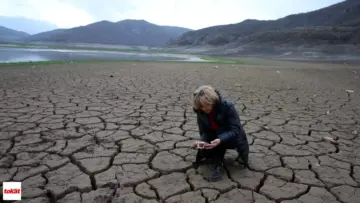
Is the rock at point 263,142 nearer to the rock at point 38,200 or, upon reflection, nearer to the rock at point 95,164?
the rock at point 95,164

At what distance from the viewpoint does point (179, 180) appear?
7.32 ft

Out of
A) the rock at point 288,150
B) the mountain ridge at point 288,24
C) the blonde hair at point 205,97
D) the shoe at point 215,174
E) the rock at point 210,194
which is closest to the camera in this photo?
the rock at point 210,194

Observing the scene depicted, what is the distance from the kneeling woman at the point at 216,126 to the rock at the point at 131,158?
0.56 m

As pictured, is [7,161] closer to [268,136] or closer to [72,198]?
[72,198]

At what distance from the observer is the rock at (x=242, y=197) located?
198 cm

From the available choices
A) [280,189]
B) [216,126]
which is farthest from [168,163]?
[280,189]

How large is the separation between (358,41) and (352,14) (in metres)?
25.8

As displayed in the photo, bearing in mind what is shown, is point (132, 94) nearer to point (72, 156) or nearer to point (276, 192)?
point (72, 156)

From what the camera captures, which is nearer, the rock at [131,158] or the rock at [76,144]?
the rock at [131,158]

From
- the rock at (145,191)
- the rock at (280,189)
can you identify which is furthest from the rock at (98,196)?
the rock at (280,189)

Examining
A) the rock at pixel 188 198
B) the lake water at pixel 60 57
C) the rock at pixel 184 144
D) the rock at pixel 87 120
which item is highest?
the lake water at pixel 60 57

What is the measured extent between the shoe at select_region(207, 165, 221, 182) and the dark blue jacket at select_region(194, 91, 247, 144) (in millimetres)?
256

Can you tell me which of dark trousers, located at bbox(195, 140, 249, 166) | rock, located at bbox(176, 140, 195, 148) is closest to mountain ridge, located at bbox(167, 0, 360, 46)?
rock, located at bbox(176, 140, 195, 148)

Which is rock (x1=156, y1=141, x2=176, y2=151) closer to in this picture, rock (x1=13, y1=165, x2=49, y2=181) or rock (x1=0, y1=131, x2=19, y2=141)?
rock (x1=13, y1=165, x2=49, y2=181)
